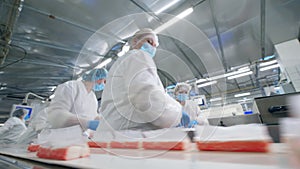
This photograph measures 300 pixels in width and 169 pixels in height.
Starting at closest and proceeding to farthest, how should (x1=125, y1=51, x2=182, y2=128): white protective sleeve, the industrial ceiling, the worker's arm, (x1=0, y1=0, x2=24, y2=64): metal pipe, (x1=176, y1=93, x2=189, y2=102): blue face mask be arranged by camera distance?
(x1=125, y1=51, x2=182, y2=128): white protective sleeve → the worker's arm → (x1=0, y1=0, x2=24, y2=64): metal pipe → the industrial ceiling → (x1=176, y1=93, x2=189, y2=102): blue face mask

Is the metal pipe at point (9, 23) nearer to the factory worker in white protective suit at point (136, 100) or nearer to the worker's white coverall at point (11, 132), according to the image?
the worker's white coverall at point (11, 132)

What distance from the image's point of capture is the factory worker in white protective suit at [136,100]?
24.9 inches

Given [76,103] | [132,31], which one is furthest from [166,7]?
[76,103]

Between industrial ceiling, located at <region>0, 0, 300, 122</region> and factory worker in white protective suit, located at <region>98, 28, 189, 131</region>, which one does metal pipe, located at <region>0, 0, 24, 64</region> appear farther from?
factory worker in white protective suit, located at <region>98, 28, 189, 131</region>

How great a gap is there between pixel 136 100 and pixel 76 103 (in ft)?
2.64

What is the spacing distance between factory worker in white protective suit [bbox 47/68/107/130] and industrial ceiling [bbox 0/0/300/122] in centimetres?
70

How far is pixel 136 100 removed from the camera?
642mm

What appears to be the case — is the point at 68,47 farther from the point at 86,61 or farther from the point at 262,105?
the point at 262,105

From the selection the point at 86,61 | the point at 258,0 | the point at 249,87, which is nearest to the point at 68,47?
the point at 86,61

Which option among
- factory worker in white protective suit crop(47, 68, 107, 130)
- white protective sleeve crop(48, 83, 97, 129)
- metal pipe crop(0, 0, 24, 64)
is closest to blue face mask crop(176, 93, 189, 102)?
factory worker in white protective suit crop(47, 68, 107, 130)

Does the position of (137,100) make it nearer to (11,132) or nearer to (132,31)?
(132,31)

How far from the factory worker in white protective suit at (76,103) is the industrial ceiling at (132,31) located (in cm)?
70

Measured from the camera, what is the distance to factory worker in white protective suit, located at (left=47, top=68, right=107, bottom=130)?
1.05 metres

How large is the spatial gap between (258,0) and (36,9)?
2630 mm
